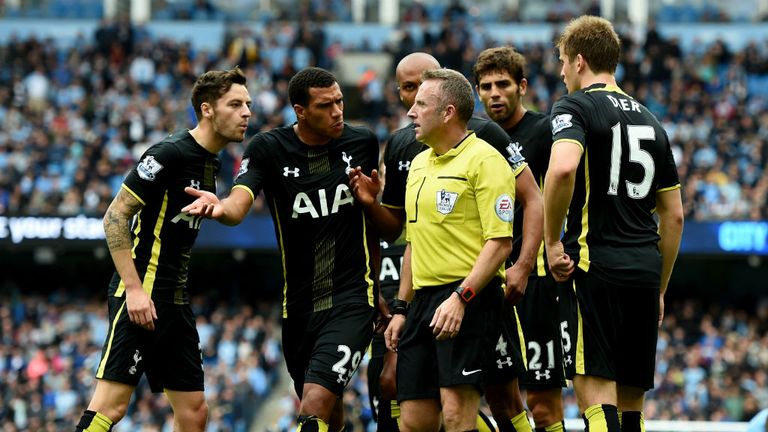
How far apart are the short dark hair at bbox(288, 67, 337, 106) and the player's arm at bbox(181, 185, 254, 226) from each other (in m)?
0.67

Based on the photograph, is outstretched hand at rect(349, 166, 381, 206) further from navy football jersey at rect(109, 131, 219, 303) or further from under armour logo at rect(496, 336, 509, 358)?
under armour logo at rect(496, 336, 509, 358)

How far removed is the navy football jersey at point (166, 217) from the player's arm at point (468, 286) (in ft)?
6.60

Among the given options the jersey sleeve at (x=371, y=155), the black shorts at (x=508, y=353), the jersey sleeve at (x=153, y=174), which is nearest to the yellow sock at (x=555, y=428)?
the black shorts at (x=508, y=353)

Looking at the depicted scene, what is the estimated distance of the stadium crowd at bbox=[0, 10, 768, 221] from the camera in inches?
948

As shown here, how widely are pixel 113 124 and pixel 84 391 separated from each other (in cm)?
892

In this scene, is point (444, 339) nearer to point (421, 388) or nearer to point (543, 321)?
point (421, 388)

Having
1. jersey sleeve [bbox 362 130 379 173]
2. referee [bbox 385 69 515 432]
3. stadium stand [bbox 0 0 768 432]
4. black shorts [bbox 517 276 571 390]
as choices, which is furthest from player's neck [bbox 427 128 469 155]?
stadium stand [bbox 0 0 768 432]

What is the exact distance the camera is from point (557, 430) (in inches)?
309

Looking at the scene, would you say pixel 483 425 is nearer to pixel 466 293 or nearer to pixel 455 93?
pixel 466 293

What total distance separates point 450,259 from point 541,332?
1474 millimetres

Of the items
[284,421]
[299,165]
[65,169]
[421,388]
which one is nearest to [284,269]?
[299,165]

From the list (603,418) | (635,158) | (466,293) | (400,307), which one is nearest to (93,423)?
(400,307)

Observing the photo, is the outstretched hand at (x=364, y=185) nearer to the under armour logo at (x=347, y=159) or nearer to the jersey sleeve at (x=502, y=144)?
the under armour logo at (x=347, y=159)

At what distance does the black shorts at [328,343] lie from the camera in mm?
7152
